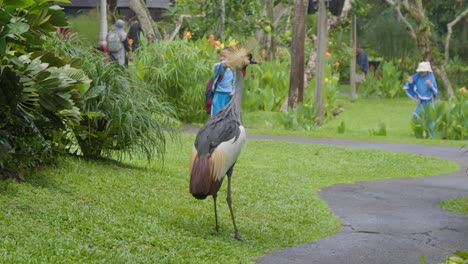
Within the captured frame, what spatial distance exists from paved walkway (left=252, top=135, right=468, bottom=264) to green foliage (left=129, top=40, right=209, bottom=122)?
7763 millimetres

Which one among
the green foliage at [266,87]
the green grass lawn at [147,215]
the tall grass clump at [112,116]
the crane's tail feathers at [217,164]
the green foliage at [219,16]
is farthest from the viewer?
the green foliage at [219,16]

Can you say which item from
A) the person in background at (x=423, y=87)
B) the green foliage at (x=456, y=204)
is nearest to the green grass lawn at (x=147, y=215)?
the green foliage at (x=456, y=204)

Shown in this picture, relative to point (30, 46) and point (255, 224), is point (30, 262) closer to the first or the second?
point (255, 224)

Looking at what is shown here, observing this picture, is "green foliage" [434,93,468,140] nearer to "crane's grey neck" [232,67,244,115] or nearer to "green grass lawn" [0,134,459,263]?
"green grass lawn" [0,134,459,263]

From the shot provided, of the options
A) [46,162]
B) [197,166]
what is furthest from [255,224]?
[46,162]

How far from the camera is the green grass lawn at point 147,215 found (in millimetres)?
7125

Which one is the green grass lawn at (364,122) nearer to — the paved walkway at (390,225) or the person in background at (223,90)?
the person in background at (223,90)

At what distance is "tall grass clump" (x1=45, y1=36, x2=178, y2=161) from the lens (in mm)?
10719

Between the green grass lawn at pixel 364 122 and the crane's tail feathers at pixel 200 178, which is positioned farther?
the green grass lawn at pixel 364 122

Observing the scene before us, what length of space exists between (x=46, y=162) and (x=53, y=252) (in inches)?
127

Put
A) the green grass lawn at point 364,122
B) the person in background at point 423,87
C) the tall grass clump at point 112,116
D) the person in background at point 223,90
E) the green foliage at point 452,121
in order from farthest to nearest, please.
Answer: the person in background at point 423,87 → the green grass lawn at point 364,122 → the green foliage at point 452,121 → the person in background at point 223,90 → the tall grass clump at point 112,116

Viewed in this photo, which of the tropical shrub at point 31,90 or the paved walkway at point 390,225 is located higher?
the tropical shrub at point 31,90

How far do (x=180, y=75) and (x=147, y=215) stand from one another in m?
12.1

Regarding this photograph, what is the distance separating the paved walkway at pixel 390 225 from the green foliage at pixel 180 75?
306 inches
